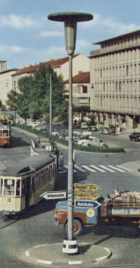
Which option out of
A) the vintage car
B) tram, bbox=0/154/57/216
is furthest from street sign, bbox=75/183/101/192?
tram, bbox=0/154/57/216

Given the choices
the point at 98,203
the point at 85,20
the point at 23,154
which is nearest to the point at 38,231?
the point at 98,203

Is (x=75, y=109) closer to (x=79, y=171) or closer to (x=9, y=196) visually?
(x=79, y=171)

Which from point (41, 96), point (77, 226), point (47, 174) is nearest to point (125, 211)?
point (77, 226)

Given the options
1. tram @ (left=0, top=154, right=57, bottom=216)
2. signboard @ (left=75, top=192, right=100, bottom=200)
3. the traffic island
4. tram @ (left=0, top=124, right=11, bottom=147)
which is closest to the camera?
the traffic island

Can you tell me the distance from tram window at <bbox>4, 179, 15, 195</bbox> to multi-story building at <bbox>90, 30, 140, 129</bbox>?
56.4 meters

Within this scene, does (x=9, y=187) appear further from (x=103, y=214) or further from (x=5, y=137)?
(x=5, y=137)

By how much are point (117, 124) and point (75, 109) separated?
1804cm

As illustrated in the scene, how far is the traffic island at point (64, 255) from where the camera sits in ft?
49.7

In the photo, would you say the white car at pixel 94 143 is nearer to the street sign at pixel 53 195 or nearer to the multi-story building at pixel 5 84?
the street sign at pixel 53 195

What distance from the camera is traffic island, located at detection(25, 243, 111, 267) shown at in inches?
596

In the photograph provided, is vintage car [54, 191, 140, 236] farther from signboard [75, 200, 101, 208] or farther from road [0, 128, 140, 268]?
road [0, 128, 140, 268]

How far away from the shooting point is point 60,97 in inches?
2972

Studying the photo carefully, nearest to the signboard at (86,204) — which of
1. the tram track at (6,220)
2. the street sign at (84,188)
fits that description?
the street sign at (84,188)

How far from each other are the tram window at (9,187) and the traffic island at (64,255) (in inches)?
176
